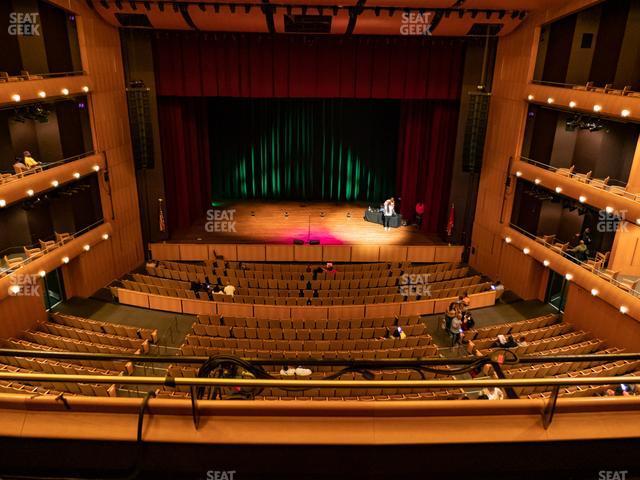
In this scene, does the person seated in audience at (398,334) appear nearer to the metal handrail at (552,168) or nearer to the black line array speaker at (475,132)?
the metal handrail at (552,168)

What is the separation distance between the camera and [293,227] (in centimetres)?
2011

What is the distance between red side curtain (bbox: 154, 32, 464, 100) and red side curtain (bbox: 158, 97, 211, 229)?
1.25 m

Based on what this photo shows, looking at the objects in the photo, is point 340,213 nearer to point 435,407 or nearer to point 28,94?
point 28,94

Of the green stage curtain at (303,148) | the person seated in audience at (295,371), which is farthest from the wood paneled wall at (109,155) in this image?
the person seated in audience at (295,371)

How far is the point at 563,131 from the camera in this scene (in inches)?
603

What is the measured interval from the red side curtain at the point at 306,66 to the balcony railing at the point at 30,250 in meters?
6.34

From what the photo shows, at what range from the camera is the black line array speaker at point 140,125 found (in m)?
16.3

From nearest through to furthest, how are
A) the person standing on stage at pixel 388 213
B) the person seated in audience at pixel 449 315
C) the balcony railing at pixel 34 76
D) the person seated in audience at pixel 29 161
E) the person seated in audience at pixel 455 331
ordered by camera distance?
the balcony railing at pixel 34 76, the person seated in audience at pixel 455 331, the person seated in audience at pixel 29 161, the person seated in audience at pixel 449 315, the person standing on stage at pixel 388 213

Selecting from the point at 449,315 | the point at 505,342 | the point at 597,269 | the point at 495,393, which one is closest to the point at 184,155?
the point at 449,315

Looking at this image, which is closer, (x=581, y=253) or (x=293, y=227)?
(x=581, y=253)

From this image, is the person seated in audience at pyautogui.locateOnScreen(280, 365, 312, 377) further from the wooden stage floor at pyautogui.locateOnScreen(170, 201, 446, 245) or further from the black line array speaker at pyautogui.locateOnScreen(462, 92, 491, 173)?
the black line array speaker at pyautogui.locateOnScreen(462, 92, 491, 173)

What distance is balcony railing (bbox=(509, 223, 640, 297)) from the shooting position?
39.1 ft

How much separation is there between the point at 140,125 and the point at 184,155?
115 inches

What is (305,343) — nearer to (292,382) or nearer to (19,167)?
(19,167)
